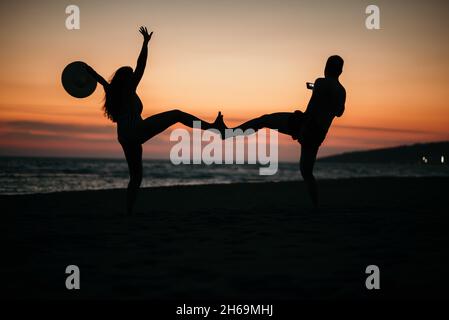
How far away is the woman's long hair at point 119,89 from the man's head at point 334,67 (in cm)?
304

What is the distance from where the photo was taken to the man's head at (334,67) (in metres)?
7.26

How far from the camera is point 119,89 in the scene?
7156mm

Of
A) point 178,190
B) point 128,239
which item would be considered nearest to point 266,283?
point 128,239

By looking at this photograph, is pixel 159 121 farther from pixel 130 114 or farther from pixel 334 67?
pixel 334 67

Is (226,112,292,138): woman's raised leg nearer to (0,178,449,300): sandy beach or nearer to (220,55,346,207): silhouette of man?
(220,55,346,207): silhouette of man

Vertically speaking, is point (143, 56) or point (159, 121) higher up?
point (143, 56)

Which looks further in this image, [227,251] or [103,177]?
[103,177]

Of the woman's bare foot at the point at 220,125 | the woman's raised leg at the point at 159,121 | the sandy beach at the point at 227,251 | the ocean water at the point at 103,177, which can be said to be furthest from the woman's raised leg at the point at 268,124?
the ocean water at the point at 103,177

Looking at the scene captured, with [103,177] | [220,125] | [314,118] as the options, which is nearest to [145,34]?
[220,125]

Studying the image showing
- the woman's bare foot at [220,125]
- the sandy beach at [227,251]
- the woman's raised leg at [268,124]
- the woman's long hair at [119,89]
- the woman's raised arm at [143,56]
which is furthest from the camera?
the woman's bare foot at [220,125]

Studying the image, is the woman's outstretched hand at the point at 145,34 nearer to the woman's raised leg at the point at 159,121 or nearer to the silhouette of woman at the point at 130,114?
the silhouette of woman at the point at 130,114

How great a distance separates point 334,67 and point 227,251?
3693mm

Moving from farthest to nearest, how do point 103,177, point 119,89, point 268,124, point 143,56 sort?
point 103,177 → point 268,124 → point 119,89 → point 143,56

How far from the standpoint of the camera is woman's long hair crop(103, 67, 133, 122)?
714 centimetres
